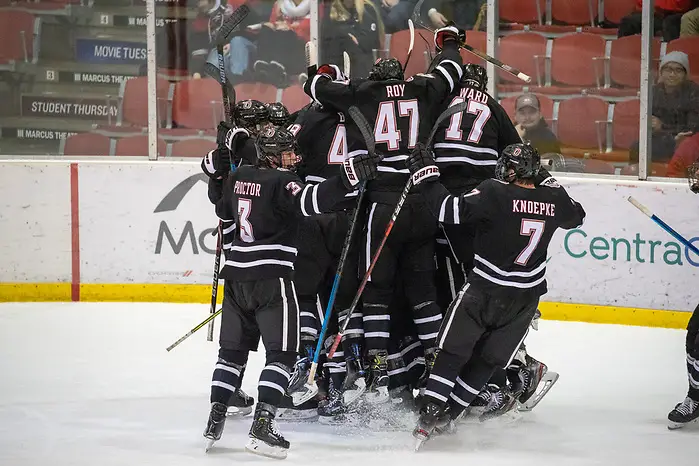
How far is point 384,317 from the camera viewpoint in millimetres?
5230

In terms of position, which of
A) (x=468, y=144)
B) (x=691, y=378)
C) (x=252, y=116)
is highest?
(x=252, y=116)

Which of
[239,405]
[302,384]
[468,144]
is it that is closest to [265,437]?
[239,405]

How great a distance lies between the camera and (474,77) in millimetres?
5422

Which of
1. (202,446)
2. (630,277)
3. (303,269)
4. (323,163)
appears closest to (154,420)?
(202,446)

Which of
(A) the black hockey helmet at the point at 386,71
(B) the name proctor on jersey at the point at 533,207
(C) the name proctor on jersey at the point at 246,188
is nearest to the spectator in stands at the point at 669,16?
(A) the black hockey helmet at the point at 386,71

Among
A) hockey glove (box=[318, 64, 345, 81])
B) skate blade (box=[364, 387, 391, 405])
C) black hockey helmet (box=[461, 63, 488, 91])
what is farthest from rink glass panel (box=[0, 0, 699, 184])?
skate blade (box=[364, 387, 391, 405])

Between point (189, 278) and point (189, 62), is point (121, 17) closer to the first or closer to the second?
point (189, 62)

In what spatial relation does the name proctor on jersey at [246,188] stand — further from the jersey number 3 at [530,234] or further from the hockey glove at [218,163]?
the jersey number 3 at [530,234]

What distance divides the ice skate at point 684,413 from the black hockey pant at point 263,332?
5.39ft

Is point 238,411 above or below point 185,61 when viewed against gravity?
below

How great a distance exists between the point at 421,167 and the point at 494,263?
468 millimetres

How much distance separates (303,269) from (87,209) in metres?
2.64

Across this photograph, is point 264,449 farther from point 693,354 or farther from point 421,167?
point 693,354

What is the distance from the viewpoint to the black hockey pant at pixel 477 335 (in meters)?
4.73
